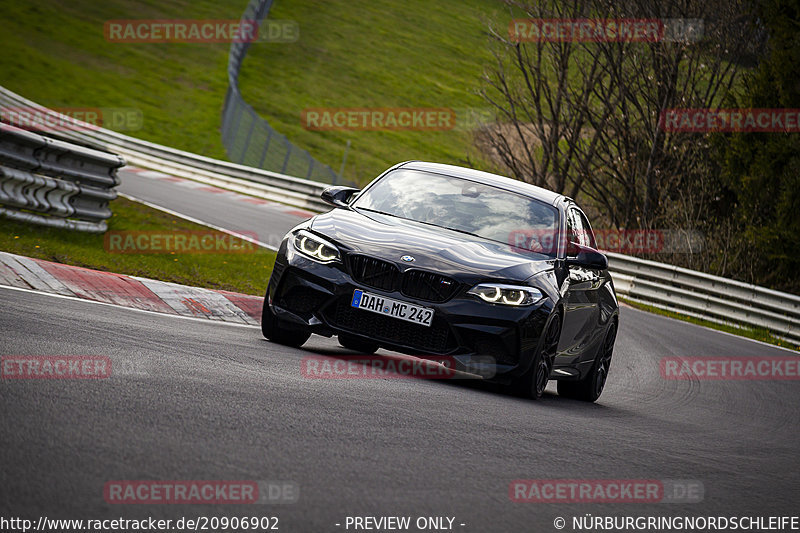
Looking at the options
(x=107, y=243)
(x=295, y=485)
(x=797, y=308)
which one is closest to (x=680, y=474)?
(x=295, y=485)

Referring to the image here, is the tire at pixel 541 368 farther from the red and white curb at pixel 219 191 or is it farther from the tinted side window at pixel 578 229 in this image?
the red and white curb at pixel 219 191

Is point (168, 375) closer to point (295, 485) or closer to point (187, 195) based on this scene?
point (295, 485)

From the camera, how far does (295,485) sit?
421cm

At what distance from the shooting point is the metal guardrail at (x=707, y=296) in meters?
19.0

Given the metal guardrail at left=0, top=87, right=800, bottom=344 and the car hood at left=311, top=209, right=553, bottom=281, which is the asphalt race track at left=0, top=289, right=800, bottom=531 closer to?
the car hood at left=311, top=209, right=553, bottom=281

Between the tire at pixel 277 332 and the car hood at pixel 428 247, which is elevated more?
the car hood at pixel 428 247

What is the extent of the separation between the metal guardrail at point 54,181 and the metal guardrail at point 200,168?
15.0 meters

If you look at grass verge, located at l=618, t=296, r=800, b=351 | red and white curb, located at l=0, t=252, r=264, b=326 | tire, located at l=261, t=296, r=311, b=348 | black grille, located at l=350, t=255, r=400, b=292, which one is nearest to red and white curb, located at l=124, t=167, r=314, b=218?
grass verge, located at l=618, t=296, r=800, b=351

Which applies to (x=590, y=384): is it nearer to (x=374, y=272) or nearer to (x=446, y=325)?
(x=446, y=325)

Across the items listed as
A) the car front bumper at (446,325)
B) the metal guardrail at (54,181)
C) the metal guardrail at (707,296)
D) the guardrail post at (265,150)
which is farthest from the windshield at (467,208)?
the guardrail post at (265,150)

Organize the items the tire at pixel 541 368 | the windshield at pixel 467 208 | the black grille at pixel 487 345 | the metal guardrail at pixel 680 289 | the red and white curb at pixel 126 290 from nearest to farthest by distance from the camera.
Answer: the black grille at pixel 487 345 < the tire at pixel 541 368 < the windshield at pixel 467 208 < the red and white curb at pixel 126 290 < the metal guardrail at pixel 680 289

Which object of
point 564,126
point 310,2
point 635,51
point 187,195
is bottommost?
point 187,195

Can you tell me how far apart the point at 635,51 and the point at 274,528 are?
25.1m

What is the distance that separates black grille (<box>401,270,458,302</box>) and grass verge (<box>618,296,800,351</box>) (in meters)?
12.5
